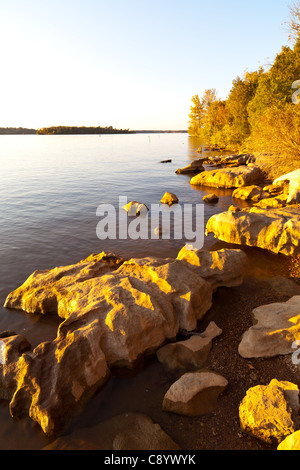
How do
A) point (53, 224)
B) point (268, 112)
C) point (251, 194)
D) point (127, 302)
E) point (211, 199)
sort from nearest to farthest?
1. point (127, 302)
2. point (53, 224)
3. point (251, 194)
4. point (211, 199)
5. point (268, 112)

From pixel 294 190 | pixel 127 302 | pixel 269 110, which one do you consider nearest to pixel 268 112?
pixel 269 110

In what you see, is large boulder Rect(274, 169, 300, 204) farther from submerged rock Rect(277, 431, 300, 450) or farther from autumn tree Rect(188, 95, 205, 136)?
autumn tree Rect(188, 95, 205, 136)

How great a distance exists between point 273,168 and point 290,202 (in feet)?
22.5

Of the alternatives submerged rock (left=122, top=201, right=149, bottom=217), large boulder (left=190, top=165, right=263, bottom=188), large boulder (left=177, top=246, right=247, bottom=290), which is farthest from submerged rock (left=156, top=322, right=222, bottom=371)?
large boulder (left=190, top=165, right=263, bottom=188)

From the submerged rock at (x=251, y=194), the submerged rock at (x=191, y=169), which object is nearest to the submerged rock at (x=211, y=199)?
the submerged rock at (x=251, y=194)

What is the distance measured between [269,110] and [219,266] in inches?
1027

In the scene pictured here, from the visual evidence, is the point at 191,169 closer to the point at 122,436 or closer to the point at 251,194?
the point at 251,194

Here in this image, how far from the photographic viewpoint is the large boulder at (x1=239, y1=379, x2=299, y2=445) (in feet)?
16.4

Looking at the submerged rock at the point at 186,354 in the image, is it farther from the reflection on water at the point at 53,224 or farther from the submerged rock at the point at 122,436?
the reflection on water at the point at 53,224

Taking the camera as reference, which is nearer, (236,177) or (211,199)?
(211,199)

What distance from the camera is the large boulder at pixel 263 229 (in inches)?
509

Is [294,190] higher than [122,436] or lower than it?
higher

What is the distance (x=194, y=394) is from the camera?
19.3ft

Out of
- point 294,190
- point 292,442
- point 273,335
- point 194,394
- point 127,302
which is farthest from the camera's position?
point 294,190
